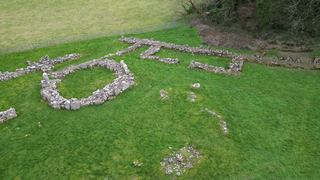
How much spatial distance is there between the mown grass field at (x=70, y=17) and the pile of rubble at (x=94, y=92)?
17058 mm

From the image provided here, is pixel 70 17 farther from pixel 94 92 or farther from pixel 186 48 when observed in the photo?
pixel 94 92

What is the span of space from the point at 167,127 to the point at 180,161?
322 centimetres

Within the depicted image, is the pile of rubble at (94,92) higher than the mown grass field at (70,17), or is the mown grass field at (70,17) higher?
the mown grass field at (70,17)

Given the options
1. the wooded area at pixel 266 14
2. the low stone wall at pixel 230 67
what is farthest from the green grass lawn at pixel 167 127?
the wooded area at pixel 266 14

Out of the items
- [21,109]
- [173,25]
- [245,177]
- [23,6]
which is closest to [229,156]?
[245,177]

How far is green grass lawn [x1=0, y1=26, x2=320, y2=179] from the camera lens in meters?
12.3

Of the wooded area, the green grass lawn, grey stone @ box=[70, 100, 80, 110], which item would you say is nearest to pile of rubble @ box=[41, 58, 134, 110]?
grey stone @ box=[70, 100, 80, 110]

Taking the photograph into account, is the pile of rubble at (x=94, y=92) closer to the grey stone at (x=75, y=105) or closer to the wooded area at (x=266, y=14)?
the grey stone at (x=75, y=105)

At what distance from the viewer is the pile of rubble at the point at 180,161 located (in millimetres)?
11875

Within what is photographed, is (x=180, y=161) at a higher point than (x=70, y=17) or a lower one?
lower

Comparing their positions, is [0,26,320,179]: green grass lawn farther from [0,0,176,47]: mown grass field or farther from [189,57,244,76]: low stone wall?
[0,0,176,47]: mown grass field

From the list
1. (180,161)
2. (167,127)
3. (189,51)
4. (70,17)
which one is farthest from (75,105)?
(70,17)

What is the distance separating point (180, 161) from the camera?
12406 millimetres

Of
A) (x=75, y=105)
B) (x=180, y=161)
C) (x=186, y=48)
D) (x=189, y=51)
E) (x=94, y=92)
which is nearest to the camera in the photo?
(x=180, y=161)
